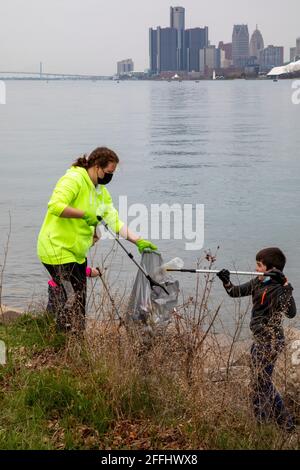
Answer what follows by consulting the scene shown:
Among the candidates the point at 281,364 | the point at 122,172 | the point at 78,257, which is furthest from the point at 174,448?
the point at 122,172

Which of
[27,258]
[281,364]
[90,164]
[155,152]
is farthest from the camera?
[155,152]

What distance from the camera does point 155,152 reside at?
26.1 metres

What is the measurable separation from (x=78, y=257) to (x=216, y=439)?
2209 millimetres

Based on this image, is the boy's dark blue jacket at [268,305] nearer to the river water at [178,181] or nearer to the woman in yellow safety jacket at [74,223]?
the woman in yellow safety jacket at [74,223]

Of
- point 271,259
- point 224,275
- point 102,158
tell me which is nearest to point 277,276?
point 271,259

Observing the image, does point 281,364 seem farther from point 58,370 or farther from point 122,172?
point 122,172

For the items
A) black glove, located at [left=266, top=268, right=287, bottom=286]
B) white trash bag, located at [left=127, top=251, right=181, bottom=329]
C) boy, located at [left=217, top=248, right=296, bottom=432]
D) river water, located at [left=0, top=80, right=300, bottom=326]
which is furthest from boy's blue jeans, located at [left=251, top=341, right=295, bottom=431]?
river water, located at [left=0, top=80, right=300, bottom=326]

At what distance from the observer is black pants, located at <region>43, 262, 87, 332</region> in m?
5.60

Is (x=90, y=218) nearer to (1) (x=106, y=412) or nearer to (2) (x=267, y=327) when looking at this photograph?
(2) (x=267, y=327)

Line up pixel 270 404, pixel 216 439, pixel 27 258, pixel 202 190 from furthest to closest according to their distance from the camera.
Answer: pixel 202 190, pixel 27 258, pixel 270 404, pixel 216 439

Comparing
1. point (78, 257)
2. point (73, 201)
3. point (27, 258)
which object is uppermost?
point (73, 201)

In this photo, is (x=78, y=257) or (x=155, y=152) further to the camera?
(x=155, y=152)

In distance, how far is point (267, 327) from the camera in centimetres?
502

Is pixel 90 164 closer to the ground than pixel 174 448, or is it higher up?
higher up
